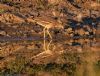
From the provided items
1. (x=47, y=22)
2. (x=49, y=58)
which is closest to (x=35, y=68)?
(x=49, y=58)

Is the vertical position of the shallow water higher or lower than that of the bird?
lower

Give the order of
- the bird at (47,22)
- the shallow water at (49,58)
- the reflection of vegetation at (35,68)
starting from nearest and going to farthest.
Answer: the reflection of vegetation at (35,68) → the shallow water at (49,58) → the bird at (47,22)

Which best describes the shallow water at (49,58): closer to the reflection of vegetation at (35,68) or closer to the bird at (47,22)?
→ the reflection of vegetation at (35,68)

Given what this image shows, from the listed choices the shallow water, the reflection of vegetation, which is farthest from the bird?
the reflection of vegetation

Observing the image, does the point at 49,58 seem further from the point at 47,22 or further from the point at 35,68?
the point at 47,22

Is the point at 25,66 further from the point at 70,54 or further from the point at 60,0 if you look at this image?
the point at 60,0

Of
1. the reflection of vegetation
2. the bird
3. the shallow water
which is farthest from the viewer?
the bird

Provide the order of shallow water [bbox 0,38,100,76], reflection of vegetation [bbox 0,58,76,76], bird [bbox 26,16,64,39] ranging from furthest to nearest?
bird [bbox 26,16,64,39] → shallow water [bbox 0,38,100,76] → reflection of vegetation [bbox 0,58,76,76]

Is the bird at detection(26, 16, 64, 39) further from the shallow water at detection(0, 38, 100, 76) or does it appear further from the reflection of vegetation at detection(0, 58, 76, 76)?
the reflection of vegetation at detection(0, 58, 76, 76)

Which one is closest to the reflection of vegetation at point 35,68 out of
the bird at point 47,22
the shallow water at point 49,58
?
the shallow water at point 49,58

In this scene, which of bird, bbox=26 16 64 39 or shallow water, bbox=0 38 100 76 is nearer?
shallow water, bbox=0 38 100 76

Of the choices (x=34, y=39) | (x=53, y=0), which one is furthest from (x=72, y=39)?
(x=53, y=0)
